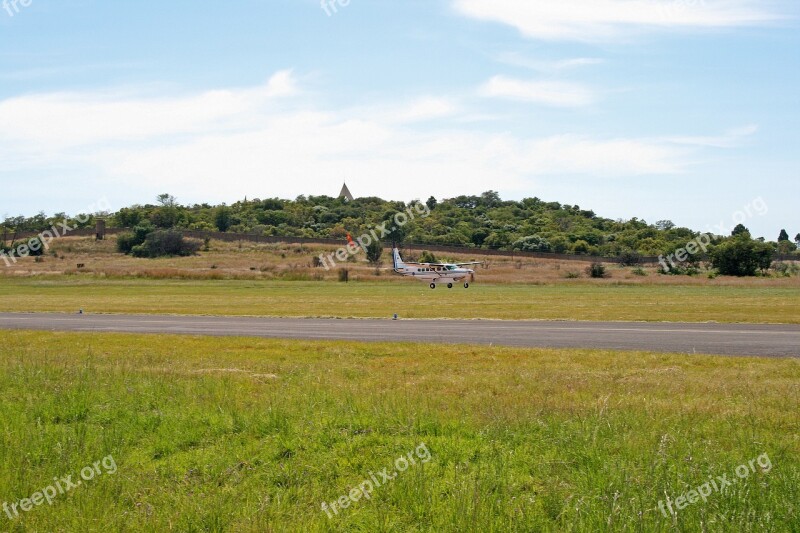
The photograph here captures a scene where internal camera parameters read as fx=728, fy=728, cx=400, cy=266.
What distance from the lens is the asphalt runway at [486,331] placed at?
2195 centimetres

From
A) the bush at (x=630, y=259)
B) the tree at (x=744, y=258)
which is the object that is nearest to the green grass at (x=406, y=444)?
the tree at (x=744, y=258)

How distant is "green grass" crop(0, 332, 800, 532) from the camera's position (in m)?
7.93

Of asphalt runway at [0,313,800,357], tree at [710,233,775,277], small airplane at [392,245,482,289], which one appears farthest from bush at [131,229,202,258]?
asphalt runway at [0,313,800,357]

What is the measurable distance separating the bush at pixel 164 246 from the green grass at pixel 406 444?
13331cm

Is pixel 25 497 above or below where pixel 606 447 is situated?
below

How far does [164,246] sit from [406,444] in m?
143

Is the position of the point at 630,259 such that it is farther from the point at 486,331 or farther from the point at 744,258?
the point at 486,331

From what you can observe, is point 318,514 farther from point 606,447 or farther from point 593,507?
point 606,447

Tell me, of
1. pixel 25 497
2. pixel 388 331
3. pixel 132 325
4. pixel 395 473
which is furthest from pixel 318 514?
pixel 132 325

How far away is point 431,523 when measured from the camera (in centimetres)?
778

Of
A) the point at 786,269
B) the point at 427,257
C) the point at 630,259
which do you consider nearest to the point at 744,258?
the point at 786,269

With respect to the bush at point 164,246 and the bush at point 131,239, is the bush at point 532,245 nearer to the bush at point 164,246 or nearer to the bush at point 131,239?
the bush at point 164,246

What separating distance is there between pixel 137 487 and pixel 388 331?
1922 centimetres

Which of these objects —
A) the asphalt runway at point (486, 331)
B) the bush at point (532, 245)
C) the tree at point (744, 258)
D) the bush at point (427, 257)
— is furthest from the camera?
the bush at point (532, 245)
